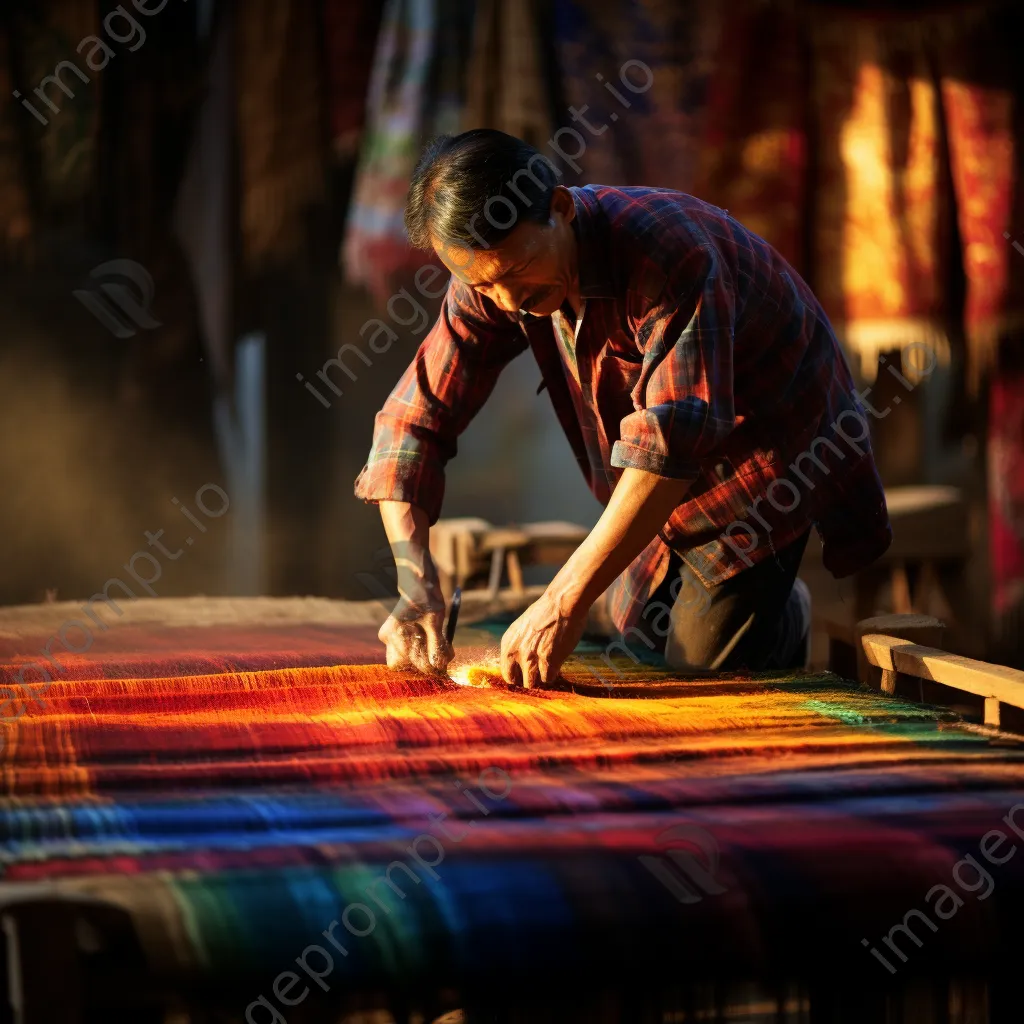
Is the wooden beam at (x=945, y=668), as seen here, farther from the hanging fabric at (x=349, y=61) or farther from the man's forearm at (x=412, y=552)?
the hanging fabric at (x=349, y=61)

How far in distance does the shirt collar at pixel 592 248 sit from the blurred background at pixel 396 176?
6.15ft

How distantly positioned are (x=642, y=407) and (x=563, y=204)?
0.32 meters

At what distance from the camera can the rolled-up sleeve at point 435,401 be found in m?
2.03

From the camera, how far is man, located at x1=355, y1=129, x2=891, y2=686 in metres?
1.64

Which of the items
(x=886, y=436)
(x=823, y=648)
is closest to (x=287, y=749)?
(x=823, y=648)

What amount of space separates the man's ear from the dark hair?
16 millimetres

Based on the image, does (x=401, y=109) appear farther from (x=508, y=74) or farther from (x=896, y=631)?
(x=896, y=631)

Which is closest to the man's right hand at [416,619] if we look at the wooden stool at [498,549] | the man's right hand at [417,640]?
the man's right hand at [417,640]

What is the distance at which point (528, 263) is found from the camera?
1668 millimetres

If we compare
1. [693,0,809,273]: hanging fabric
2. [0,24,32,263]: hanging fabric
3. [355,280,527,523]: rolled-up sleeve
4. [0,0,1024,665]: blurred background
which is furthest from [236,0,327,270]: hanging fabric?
[355,280,527,523]: rolled-up sleeve

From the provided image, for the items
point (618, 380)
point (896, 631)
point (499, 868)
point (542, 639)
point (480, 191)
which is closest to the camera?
point (499, 868)

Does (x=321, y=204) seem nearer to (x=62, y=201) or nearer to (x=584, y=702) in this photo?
(x=62, y=201)

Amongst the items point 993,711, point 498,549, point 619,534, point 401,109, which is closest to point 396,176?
point 401,109

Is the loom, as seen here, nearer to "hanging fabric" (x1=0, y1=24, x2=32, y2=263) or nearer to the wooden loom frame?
the wooden loom frame
